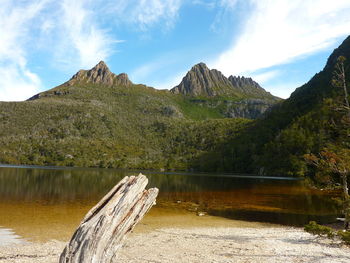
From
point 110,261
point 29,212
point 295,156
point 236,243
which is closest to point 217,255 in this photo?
point 236,243

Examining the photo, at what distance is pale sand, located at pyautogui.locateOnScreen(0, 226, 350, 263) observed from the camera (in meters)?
17.4

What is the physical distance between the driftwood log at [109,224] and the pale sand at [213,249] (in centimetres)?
957

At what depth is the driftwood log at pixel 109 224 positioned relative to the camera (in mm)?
7828

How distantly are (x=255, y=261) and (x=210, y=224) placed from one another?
1769 centimetres

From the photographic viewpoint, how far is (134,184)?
8945mm

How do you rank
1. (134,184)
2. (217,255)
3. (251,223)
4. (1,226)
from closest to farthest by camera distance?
(134,184) → (217,255) → (1,226) → (251,223)

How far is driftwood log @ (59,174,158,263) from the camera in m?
7.83

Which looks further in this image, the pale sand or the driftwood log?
the pale sand

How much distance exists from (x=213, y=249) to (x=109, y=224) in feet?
45.5

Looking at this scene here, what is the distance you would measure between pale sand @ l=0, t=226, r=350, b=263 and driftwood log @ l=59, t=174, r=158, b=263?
957 centimetres

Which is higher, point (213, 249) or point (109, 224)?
point (109, 224)

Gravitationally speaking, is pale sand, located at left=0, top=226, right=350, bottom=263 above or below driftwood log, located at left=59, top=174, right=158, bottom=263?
below

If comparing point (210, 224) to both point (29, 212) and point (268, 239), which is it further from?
point (29, 212)

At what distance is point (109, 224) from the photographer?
8.16 meters
